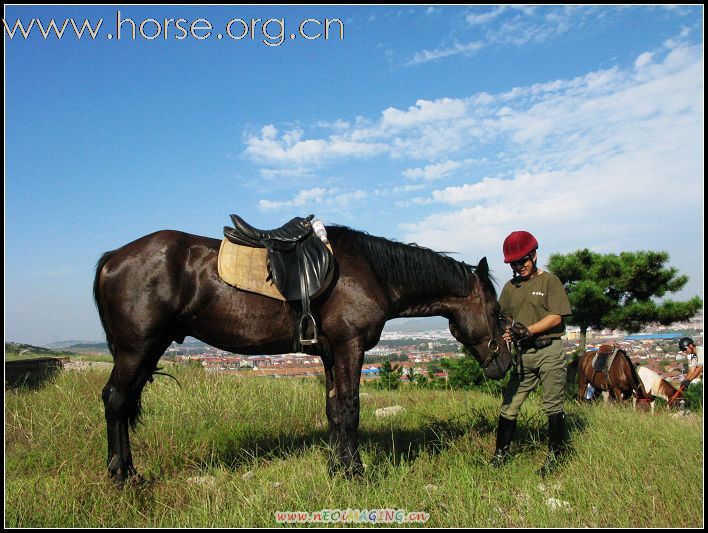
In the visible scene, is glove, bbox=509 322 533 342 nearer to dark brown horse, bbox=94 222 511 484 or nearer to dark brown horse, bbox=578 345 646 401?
dark brown horse, bbox=94 222 511 484

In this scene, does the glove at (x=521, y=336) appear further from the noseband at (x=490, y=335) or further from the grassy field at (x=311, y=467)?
the grassy field at (x=311, y=467)

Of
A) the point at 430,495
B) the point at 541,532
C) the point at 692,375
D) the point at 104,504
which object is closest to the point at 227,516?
the point at 104,504

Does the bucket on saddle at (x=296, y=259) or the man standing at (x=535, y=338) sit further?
the man standing at (x=535, y=338)

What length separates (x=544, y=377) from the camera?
4422 millimetres

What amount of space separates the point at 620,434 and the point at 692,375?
5297mm

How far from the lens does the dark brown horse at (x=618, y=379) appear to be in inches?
351

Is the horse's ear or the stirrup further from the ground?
the horse's ear

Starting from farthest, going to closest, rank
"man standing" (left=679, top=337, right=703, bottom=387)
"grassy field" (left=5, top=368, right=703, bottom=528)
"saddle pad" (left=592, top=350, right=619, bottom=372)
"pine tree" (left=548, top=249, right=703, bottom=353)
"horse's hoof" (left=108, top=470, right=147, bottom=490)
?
"pine tree" (left=548, top=249, right=703, bottom=353) → "man standing" (left=679, top=337, right=703, bottom=387) → "saddle pad" (left=592, top=350, right=619, bottom=372) → "horse's hoof" (left=108, top=470, right=147, bottom=490) → "grassy field" (left=5, top=368, right=703, bottom=528)

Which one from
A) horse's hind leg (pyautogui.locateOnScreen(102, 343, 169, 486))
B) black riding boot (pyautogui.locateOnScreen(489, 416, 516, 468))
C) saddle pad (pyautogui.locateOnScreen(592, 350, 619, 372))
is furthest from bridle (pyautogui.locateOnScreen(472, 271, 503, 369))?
saddle pad (pyautogui.locateOnScreen(592, 350, 619, 372))

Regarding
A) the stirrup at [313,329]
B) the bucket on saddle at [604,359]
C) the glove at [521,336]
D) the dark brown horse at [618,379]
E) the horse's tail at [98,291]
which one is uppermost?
the horse's tail at [98,291]

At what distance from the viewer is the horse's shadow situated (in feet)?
14.8

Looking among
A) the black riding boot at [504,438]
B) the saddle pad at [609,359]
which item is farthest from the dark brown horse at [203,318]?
the saddle pad at [609,359]

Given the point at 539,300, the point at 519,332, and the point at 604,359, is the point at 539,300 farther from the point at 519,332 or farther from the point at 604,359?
the point at 604,359

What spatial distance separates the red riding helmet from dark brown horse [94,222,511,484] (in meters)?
1.20
